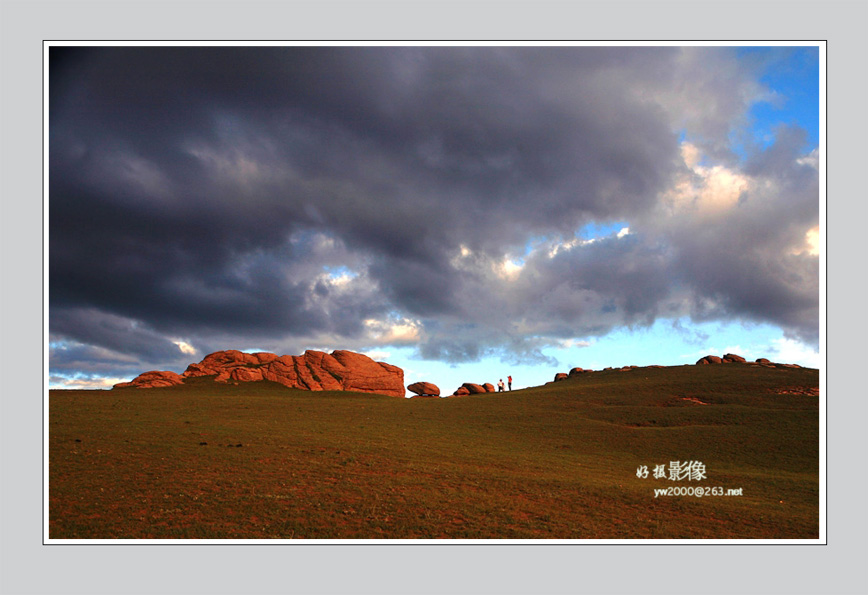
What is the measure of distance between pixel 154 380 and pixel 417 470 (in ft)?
212

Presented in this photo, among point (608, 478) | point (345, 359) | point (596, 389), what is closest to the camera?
point (608, 478)

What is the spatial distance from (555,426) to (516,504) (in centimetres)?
2624

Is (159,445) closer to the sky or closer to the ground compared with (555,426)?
closer to the sky

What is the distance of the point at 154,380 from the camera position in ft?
233

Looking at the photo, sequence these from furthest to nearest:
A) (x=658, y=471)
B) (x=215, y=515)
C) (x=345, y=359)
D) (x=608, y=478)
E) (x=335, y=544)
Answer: (x=345, y=359) < (x=658, y=471) < (x=608, y=478) < (x=215, y=515) < (x=335, y=544)

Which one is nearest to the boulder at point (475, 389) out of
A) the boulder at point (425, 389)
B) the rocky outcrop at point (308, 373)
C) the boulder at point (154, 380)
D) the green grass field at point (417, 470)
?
the boulder at point (425, 389)

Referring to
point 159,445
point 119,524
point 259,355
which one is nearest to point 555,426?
point 159,445

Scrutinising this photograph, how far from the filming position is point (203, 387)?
225 ft

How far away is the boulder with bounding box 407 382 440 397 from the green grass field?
35597 mm

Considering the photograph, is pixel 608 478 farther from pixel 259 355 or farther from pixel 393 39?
pixel 259 355

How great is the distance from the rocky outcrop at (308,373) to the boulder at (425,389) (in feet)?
26.4

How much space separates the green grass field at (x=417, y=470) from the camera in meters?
15.5

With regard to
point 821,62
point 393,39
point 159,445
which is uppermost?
point 393,39

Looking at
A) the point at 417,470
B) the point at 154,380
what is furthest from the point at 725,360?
the point at 154,380
